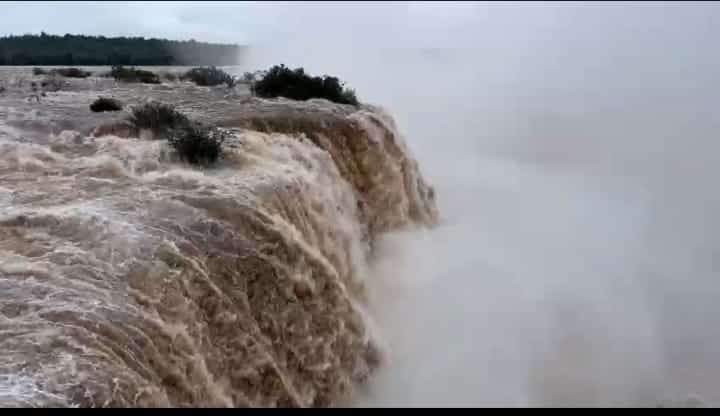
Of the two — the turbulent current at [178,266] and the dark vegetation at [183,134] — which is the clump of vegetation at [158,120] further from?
the turbulent current at [178,266]

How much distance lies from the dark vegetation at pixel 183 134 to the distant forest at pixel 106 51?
71.3 feet

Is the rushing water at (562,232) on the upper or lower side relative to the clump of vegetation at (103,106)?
lower

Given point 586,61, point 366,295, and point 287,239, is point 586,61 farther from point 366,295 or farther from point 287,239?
point 287,239

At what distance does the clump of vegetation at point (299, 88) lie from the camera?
14.1 meters

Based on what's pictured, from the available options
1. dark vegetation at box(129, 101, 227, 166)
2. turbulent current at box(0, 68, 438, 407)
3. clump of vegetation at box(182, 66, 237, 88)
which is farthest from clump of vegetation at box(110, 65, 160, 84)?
dark vegetation at box(129, 101, 227, 166)

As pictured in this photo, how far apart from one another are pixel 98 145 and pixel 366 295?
374 cm

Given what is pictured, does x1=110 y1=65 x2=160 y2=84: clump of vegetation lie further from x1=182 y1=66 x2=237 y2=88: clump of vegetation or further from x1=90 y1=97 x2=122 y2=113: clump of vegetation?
x1=90 y1=97 x2=122 y2=113: clump of vegetation

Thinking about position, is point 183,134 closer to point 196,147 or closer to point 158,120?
point 196,147

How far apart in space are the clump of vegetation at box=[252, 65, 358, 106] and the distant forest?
17869mm

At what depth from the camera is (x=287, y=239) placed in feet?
22.6

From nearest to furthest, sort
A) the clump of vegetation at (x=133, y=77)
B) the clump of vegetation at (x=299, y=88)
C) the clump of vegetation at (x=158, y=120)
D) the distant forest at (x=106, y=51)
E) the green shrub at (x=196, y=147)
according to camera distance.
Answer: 1. the green shrub at (x=196, y=147)
2. the clump of vegetation at (x=158, y=120)
3. the clump of vegetation at (x=299, y=88)
4. the clump of vegetation at (x=133, y=77)
5. the distant forest at (x=106, y=51)

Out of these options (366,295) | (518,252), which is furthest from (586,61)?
(366,295)

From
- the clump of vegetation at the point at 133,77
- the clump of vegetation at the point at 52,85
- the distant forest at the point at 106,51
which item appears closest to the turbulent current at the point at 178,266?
the clump of vegetation at the point at 52,85

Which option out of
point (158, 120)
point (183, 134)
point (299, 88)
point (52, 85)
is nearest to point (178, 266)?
point (183, 134)
